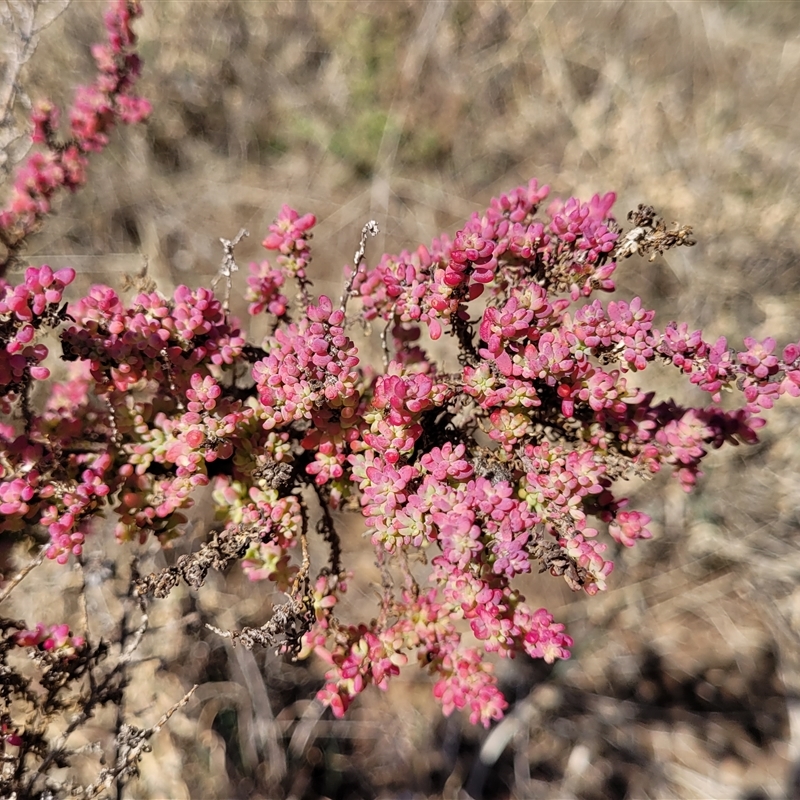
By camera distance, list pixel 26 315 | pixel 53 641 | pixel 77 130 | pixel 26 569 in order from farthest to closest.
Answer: pixel 77 130, pixel 53 641, pixel 26 569, pixel 26 315

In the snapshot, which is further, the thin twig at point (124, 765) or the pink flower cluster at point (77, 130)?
the pink flower cluster at point (77, 130)

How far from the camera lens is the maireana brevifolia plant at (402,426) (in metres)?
1.23

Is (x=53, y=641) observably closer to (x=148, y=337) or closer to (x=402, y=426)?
(x=148, y=337)

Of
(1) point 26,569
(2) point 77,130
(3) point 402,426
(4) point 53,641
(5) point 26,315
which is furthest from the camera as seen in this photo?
(2) point 77,130

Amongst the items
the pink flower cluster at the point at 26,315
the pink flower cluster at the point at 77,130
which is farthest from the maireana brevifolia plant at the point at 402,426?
the pink flower cluster at the point at 77,130

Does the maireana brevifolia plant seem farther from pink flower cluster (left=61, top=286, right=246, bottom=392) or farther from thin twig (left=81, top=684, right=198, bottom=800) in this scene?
thin twig (left=81, top=684, right=198, bottom=800)

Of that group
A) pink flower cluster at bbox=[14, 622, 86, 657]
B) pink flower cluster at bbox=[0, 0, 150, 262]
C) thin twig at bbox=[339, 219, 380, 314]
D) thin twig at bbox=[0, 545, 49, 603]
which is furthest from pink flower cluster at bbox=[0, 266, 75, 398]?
pink flower cluster at bbox=[0, 0, 150, 262]

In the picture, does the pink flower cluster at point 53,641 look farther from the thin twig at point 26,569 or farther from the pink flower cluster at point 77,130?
the pink flower cluster at point 77,130

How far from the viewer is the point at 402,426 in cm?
127

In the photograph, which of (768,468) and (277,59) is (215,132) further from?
(768,468)

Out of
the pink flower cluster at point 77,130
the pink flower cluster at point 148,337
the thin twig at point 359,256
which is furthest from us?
the pink flower cluster at point 77,130

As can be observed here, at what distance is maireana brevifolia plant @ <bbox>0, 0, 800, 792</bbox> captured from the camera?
4.03 feet

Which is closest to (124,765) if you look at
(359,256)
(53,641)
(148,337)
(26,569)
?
(53,641)

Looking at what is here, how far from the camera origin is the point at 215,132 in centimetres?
479
